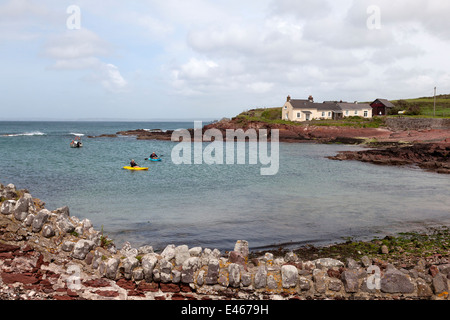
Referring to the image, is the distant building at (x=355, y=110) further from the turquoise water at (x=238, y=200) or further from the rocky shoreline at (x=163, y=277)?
the rocky shoreline at (x=163, y=277)

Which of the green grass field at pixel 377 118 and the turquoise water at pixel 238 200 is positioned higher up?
the green grass field at pixel 377 118

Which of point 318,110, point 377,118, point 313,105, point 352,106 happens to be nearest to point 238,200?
point 377,118

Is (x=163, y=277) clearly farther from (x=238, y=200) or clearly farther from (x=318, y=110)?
(x=318, y=110)

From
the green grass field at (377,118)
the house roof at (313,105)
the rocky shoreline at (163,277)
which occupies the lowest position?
the rocky shoreline at (163,277)

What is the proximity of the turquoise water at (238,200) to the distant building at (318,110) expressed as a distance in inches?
2135

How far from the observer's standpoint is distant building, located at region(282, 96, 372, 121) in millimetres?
94625

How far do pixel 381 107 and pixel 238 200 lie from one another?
3533 inches

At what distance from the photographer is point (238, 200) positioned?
24.6 m

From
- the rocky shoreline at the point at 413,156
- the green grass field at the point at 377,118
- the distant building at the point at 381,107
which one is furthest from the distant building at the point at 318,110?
the rocky shoreline at the point at 413,156

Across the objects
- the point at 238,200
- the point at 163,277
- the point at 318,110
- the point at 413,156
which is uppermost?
the point at 318,110

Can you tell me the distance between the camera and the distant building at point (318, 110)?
94625mm

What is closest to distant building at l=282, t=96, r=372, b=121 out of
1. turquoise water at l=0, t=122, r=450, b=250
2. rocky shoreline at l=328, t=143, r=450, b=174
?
rocky shoreline at l=328, t=143, r=450, b=174

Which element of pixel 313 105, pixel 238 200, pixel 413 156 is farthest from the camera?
pixel 313 105
